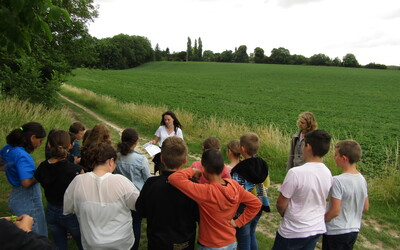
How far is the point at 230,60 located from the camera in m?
104

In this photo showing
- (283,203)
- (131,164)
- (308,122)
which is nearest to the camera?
(283,203)

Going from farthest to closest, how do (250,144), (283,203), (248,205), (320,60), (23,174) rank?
(320,60) < (250,144) < (23,174) < (283,203) < (248,205)

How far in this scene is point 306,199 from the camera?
254 cm

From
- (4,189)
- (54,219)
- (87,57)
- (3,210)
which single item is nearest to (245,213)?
(54,219)

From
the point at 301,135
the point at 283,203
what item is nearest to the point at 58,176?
the point at 283,203

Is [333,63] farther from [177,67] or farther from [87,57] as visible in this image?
[87,57]

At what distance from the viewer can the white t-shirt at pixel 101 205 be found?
92.5 inches

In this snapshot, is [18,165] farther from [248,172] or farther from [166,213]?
[248,172]

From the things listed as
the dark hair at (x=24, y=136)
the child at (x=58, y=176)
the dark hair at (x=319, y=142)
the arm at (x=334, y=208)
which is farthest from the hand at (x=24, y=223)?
the arm at (x=334, y=208)

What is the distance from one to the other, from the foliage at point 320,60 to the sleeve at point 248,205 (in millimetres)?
95697

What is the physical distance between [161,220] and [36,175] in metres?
1.41

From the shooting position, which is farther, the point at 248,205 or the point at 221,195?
the point at 248,205

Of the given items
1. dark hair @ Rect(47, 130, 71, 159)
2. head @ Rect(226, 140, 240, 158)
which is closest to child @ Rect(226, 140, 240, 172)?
head @ Rect(226, 140, 240, 158)

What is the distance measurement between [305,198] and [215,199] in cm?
95
